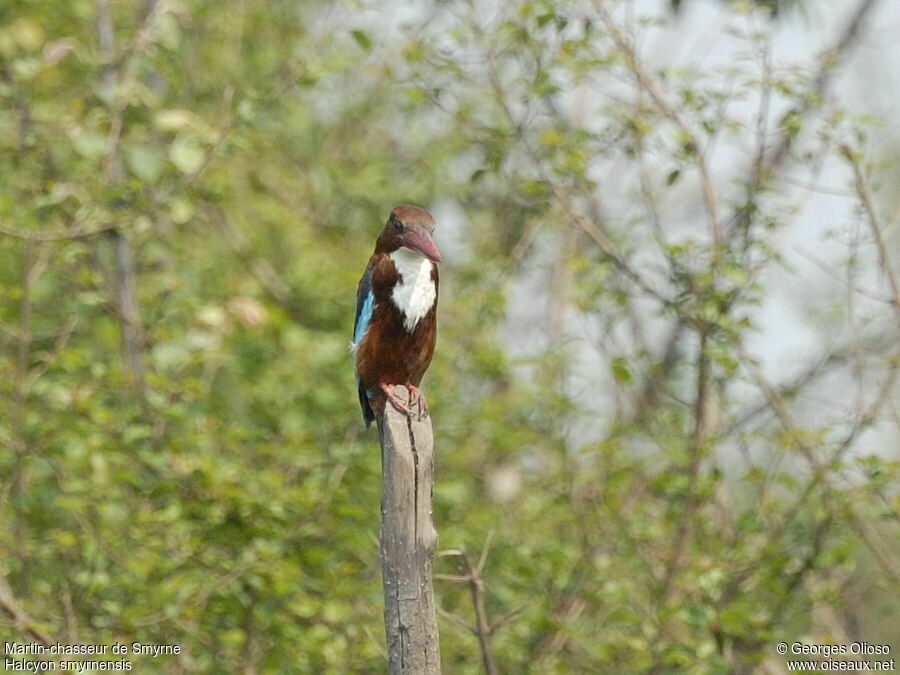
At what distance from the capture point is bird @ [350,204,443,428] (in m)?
4.50

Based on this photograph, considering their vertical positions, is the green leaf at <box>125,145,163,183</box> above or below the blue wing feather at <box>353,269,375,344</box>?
above

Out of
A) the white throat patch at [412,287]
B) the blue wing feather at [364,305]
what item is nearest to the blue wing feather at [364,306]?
the blue wing feather at [364,305]

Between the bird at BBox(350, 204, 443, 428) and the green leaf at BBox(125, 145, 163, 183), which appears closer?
the bird at BBox(350, 204, 443, 428)

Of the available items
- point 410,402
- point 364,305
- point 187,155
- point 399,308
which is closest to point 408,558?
point 410,402

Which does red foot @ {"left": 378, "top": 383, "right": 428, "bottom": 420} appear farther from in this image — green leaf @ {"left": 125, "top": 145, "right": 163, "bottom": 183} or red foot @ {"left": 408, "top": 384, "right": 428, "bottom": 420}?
green leaf @ {"left": 125, "top": 145, "right": 163, "bottom": 183}

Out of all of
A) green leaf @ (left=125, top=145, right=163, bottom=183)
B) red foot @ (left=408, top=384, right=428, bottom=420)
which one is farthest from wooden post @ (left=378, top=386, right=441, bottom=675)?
green leaf @ (left=125, top=145, right=163, bottom=183)

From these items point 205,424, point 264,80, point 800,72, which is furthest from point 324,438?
point 264,80

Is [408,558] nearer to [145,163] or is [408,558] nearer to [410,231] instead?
[410,231]

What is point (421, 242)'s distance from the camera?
14.5 feet

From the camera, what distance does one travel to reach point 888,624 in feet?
29.6

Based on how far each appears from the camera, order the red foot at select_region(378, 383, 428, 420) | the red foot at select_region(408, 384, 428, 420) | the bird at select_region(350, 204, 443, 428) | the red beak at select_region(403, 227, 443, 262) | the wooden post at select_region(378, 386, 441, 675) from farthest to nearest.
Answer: the bird at select_region(350, 204, 443, 428), the red beak at select_region(403, 227, 443, 262), the red foot at select_region(408, 384, 428, 420), the red foot at select_region(378, 383, 428, 420), the wooden post at select_region(378, 386, 441, 675)

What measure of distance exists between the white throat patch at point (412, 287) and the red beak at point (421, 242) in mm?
92

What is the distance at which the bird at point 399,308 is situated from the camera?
4.50m

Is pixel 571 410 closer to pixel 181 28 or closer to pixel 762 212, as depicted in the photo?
pixel 762 212
